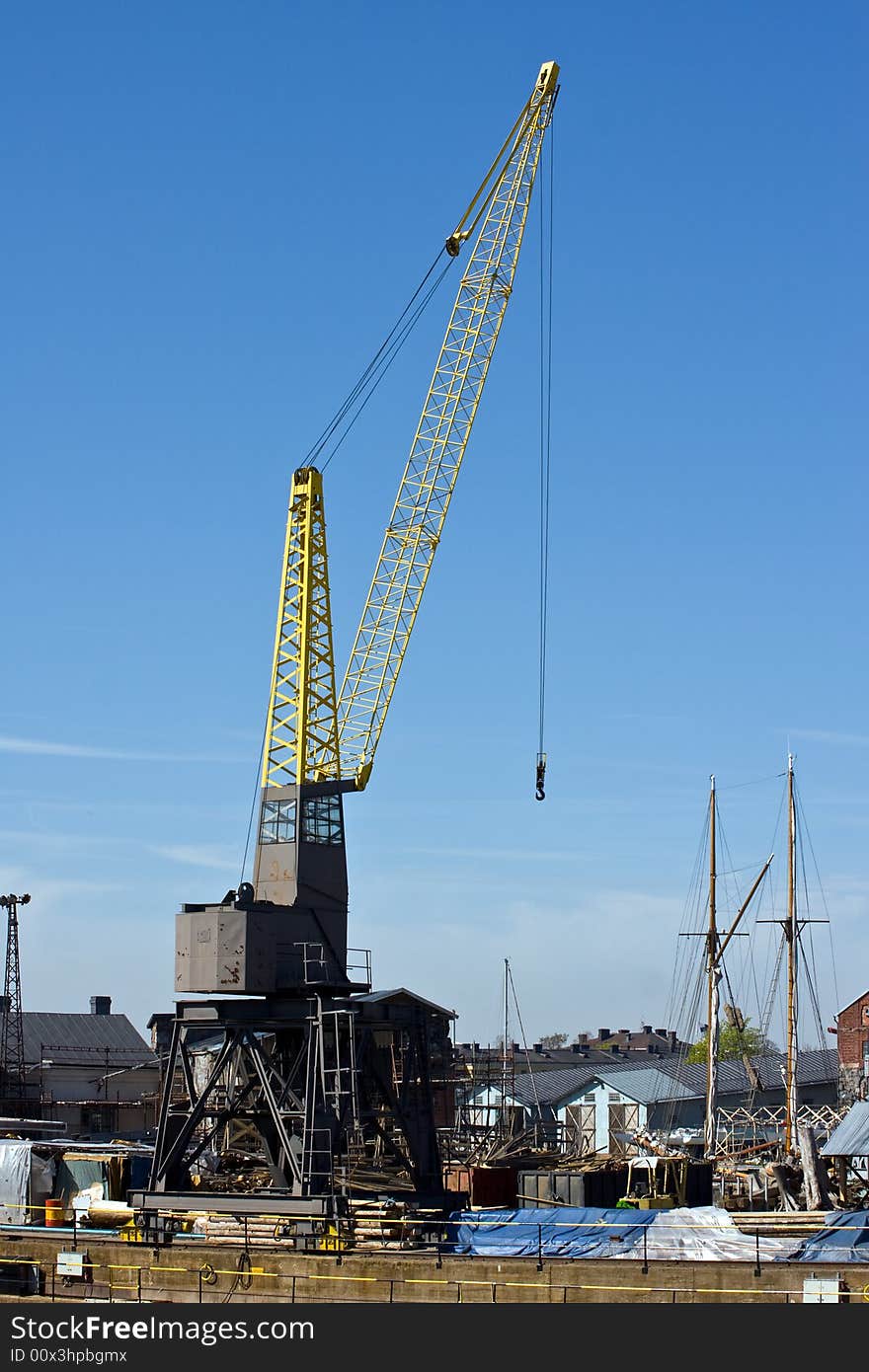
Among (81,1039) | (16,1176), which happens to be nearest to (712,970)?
(16,1176)

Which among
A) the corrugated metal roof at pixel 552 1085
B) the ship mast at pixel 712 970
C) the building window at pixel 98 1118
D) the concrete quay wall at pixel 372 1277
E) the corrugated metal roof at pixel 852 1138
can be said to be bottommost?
the building window at pixel 98 1118

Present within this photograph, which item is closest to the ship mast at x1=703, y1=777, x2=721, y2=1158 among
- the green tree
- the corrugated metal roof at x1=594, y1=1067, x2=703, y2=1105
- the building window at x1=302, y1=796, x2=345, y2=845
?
the corrugated metal roof at x1=594, y1=1067, x2=703, y2=1105

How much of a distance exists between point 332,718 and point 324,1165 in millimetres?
16058

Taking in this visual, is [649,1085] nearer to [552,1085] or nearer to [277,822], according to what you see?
[552,1085]

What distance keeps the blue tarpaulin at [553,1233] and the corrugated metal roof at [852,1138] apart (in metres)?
12.6

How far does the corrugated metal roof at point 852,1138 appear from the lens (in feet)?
159

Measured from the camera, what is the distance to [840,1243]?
3569 centimetres

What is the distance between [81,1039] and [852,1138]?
63995mm

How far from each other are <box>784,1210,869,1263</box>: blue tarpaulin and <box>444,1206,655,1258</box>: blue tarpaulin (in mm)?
3816

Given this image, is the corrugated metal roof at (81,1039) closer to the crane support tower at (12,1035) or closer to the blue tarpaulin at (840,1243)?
the crane support tower at (12,1035)

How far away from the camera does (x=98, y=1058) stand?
3952 inches

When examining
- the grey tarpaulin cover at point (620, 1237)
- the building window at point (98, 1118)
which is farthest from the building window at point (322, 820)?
the building window at point (98, 1118)

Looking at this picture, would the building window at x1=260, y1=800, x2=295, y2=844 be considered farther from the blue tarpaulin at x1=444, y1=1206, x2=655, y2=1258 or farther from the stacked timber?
the stacked timber
